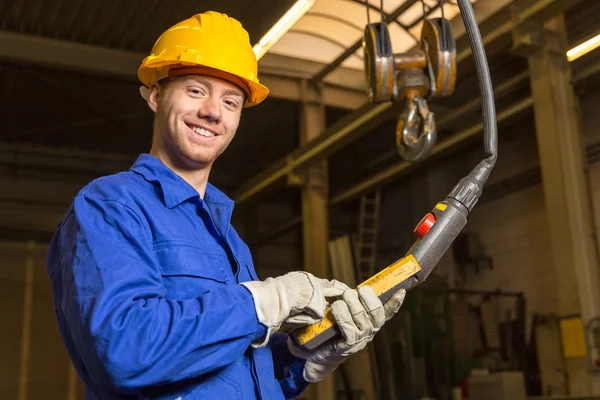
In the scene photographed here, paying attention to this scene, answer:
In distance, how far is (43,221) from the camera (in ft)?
29.4

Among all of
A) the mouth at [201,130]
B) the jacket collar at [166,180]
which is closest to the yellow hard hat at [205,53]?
the mouth at [201,130]

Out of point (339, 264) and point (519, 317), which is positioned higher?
point (339, 264)

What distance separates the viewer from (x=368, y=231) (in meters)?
10.1

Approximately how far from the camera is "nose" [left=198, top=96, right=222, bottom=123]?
150 cm

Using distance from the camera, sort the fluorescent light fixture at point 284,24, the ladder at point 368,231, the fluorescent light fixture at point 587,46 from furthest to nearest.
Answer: the ladder at point 368,231, the fluorescent light fixture at point 284,24, the fluorescent light fixture at point 587,46

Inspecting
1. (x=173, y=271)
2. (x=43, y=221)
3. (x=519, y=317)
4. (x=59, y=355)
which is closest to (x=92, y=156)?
(x=43, y=221)

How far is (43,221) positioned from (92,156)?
1789 millimetres

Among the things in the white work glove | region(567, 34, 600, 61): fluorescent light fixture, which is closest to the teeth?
the white work glove

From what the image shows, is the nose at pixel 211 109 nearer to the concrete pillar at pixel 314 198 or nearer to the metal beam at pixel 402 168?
the metal beam at pixel 402 168

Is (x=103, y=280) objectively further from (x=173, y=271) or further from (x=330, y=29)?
(x=330, y=29)

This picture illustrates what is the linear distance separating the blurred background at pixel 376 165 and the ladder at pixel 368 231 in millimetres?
37

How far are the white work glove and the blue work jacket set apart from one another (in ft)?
0.08

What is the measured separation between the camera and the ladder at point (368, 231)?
9.80m

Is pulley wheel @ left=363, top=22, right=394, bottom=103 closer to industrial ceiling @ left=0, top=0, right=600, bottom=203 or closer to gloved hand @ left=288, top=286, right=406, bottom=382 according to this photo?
industrial ceiling @ left=0, top=0, right=600, bottom=203
